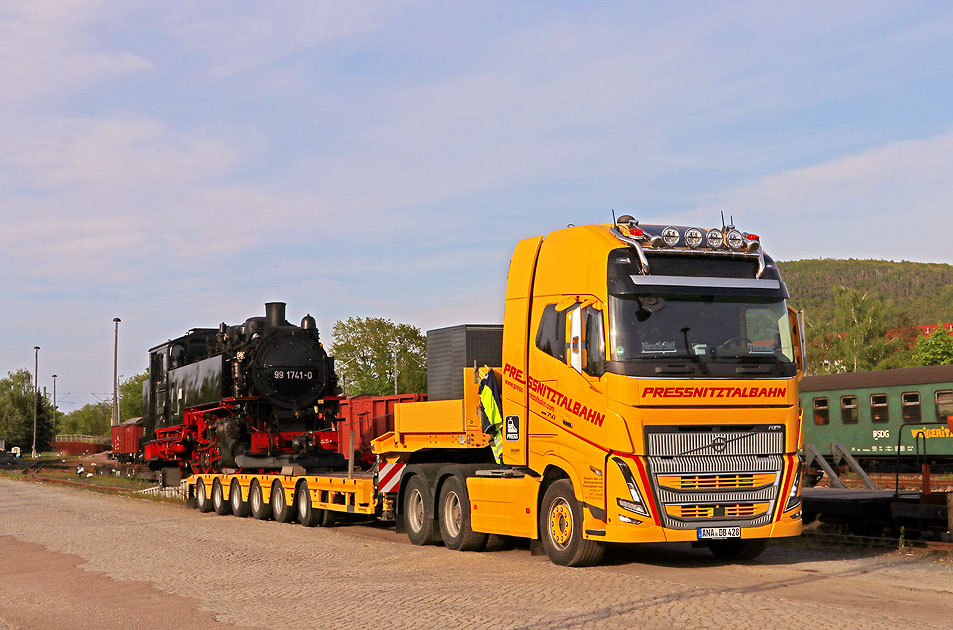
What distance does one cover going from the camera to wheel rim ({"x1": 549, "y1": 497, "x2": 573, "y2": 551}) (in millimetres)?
12328

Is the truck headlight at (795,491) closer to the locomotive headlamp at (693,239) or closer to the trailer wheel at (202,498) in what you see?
the locomotive headlamp at (693,239)

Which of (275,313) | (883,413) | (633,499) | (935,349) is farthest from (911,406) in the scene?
(935,349)

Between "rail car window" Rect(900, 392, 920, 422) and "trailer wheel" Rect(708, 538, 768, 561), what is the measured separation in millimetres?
17391

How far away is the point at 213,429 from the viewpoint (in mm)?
24797

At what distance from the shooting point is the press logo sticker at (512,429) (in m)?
13.3

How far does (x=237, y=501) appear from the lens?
2316 centimetres

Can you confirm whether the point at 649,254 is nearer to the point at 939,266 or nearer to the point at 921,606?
the point at 921,606

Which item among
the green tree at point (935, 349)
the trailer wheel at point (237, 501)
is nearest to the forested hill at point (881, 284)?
the green tree at point (935, 349)

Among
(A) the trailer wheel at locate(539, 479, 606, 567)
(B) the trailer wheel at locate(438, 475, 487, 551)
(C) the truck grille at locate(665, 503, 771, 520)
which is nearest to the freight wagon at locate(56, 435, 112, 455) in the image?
(B) the trailer wheel at locate(438, 475, 487, 551)

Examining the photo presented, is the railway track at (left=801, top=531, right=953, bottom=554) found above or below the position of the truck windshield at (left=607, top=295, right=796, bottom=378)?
below

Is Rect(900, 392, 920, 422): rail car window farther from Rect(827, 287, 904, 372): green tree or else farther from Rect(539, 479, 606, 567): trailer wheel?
Rect(827, 287, 904, 372): green tree

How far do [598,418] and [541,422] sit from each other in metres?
1.25

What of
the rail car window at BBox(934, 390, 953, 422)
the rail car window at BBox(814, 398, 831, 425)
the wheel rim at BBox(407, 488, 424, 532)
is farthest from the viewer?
the rail car window at BBox(814, 398, 831, 425)

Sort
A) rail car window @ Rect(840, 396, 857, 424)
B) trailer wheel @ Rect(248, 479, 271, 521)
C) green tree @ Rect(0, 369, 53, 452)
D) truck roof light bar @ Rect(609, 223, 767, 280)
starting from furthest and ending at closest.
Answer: green tree @ Rect(0, 369, 53, 452) < rail car window @ Rect(840, 396, 857, 424) < trailer wheel @ Rect(248, 479, 271, 521) < truck roof light bar @ Rect(609, 223, 767, 280)
